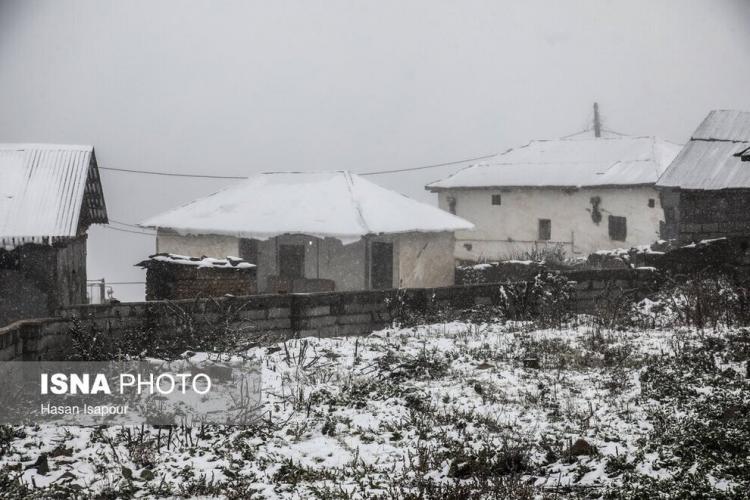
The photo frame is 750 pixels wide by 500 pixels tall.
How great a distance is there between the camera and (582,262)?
991 inches

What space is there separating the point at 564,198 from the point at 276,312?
20.9m

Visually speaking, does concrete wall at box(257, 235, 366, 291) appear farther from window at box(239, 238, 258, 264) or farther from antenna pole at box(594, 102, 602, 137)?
antenna pole at box(594, 102, 602, 137)

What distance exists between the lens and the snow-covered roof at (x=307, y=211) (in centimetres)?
1977

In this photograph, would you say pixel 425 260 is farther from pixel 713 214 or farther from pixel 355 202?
pixel 713 214

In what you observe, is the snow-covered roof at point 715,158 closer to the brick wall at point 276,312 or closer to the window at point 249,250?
the brick wall at point 276,312

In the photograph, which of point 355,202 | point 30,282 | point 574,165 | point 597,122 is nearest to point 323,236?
point 355,202

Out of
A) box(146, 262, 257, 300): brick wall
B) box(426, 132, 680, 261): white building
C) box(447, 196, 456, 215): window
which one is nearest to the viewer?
box(146, 262, 257, 300): brick wall

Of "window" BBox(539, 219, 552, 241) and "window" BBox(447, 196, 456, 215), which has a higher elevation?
"window" BBox(447, 196, 456, 215)

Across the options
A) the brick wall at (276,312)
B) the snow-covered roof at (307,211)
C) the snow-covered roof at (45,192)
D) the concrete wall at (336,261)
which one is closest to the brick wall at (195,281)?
the snow-covered roof at (45,192)

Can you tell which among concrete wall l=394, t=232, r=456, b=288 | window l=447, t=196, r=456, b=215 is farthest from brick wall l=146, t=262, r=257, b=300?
window l=447, t=196, r=456, b=215

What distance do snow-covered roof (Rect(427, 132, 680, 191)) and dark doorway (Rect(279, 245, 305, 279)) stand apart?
11.9 meters

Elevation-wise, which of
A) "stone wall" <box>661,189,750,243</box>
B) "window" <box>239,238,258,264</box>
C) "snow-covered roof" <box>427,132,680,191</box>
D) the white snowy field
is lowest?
the white snowy field

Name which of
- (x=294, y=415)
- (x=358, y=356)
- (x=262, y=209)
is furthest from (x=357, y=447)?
(x=262, y=209)

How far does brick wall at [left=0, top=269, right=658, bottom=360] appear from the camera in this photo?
27.4ft
